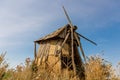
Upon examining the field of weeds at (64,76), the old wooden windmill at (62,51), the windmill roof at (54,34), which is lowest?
the field of weeds at (64,76)

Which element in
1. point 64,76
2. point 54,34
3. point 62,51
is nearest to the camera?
point 64,76

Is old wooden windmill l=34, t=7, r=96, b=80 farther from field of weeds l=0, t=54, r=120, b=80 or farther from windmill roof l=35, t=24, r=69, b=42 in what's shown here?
field of weeds l=0, t=54, r=120, b=80

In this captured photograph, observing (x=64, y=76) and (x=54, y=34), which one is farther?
(x=54, y=34)

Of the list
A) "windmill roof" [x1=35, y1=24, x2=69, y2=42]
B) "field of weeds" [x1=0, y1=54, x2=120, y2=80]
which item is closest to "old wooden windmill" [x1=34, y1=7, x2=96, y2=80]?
"windmill roof" [x1=35, y1=24, x2=69, y2=42]

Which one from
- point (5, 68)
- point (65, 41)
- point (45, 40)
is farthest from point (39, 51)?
point (5, 68)

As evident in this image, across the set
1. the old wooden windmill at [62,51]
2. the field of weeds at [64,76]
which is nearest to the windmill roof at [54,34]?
the old wooden windmill at [62,51]

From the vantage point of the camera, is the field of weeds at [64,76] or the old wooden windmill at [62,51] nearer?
the field of weeds at [64,76]

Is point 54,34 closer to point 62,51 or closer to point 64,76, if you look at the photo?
point 62,51

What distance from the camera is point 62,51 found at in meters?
24.2

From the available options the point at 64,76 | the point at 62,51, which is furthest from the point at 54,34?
the point at 64,76

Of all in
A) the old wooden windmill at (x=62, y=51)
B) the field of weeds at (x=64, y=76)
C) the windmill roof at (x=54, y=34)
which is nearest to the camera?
the field of weeds at (x=64, y=76)

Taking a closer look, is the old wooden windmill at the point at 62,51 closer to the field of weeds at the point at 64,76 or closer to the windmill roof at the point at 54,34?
the windmill roof at the point at 54,34

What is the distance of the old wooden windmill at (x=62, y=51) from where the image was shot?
23.7 meters

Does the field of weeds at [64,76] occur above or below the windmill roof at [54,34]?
below
